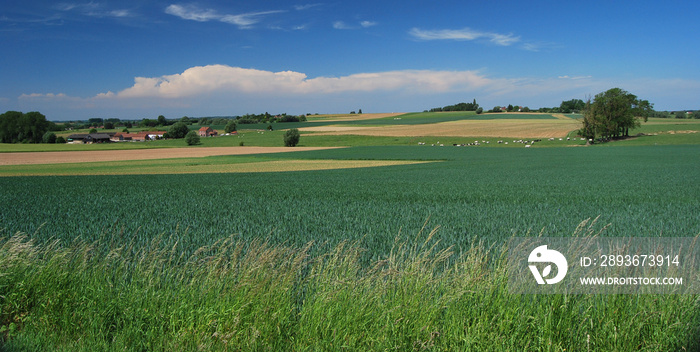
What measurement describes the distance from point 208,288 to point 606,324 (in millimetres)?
5047

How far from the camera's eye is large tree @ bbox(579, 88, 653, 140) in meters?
82.6

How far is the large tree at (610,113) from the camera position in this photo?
8256cm

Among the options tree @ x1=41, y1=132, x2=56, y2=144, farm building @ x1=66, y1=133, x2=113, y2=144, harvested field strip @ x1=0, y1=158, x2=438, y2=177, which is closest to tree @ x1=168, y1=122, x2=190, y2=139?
farm building @ x1=66, y1=133, x2=113, y2=144

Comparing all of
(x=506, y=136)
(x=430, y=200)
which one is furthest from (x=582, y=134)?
(x=430, y=200)

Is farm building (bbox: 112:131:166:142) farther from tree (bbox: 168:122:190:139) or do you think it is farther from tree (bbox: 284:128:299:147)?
tree (bbox: 284:128:299:147)

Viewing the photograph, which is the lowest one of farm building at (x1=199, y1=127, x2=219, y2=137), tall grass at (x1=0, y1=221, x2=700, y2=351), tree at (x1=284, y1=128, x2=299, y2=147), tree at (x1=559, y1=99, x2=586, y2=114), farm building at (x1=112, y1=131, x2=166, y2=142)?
tall grass at (x1=0, y1=221, x2=700, y2=351)

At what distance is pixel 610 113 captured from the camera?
83.1 m

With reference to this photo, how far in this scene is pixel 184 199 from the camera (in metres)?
18.6

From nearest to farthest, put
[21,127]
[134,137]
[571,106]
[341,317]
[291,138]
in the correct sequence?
[341,317], [291,138], [21,127], [134,137], [571,106]

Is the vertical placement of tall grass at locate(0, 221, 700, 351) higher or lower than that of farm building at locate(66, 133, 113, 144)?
lower

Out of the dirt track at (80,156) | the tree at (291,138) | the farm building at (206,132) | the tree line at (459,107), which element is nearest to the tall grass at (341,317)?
the dirt track at (80,156)

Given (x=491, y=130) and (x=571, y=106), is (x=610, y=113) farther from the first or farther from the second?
(x=571, y=106)

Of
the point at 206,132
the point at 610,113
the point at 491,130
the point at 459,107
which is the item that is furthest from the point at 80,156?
the point at 459,107

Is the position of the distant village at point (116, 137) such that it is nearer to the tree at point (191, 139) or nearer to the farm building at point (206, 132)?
the farm building at point (206, 132)
